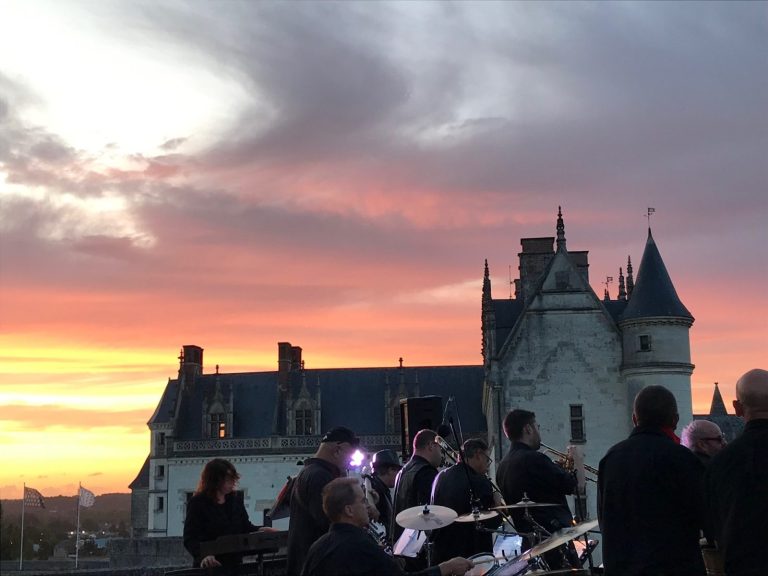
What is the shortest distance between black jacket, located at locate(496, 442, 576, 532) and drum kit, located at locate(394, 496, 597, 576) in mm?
113

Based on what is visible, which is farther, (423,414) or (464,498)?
(423,414)

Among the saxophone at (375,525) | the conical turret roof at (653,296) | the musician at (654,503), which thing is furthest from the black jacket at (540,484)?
the conical turret roof at (653,296)

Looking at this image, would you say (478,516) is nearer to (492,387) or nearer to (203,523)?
(203,523)

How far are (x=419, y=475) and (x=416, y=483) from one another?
0.08m

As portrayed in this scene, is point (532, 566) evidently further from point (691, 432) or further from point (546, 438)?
point (546, 438)

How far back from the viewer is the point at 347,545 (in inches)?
257

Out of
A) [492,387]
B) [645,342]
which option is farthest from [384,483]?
[645,342]

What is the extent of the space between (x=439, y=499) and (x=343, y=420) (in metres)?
43.5

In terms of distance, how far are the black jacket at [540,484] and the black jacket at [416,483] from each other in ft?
3.33

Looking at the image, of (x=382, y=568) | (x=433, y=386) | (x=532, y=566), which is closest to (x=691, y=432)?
(x=532, y=566)

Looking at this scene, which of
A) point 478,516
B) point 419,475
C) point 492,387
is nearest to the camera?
point 478,516

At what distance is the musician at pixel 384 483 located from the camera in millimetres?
12219

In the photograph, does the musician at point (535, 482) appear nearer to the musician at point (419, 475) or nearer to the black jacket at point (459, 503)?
the black jacket at point (459, 503)

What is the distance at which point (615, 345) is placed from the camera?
117 ft
